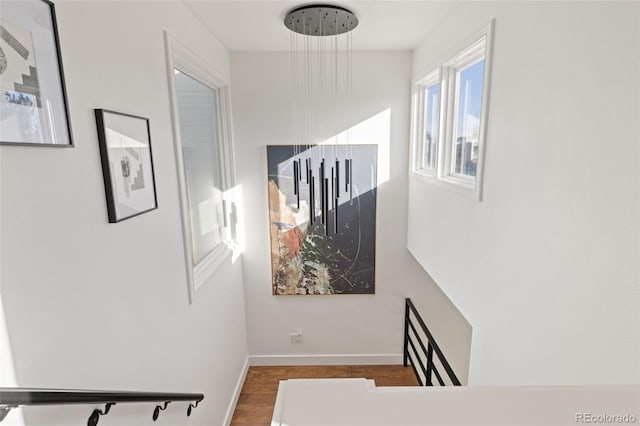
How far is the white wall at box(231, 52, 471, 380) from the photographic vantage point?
3150mm

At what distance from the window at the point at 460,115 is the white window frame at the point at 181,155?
1.74 meters

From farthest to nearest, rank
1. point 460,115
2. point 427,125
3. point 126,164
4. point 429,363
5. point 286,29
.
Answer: point 427,125, point 429,363, point 286,29, point 460,115, point 126,164

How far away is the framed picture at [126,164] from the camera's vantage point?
49.7 inches

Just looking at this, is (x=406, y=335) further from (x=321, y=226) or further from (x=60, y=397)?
(x=60, y=397)

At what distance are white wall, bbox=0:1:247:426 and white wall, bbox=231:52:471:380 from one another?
1.06 m

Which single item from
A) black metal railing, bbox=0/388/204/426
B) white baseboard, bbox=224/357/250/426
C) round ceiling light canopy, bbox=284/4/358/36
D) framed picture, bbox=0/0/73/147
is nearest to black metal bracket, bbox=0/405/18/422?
black metal railing, bbox=0/388/204/426

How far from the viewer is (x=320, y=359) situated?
3.74 meters

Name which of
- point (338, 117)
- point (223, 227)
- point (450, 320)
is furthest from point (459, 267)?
point (223, 227)

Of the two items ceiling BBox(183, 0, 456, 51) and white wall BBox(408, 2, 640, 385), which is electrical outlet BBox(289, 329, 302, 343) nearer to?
white wall BBox(408, 2, 640, 385)

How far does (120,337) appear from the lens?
1.36 metres

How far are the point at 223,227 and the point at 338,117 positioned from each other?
1540 millimetres

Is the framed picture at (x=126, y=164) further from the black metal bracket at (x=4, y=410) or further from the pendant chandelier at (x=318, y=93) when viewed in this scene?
the pendant chandelier at (x=318, y=93)

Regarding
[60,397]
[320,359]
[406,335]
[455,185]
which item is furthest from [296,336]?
[60,397]

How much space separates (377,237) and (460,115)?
153 cm
